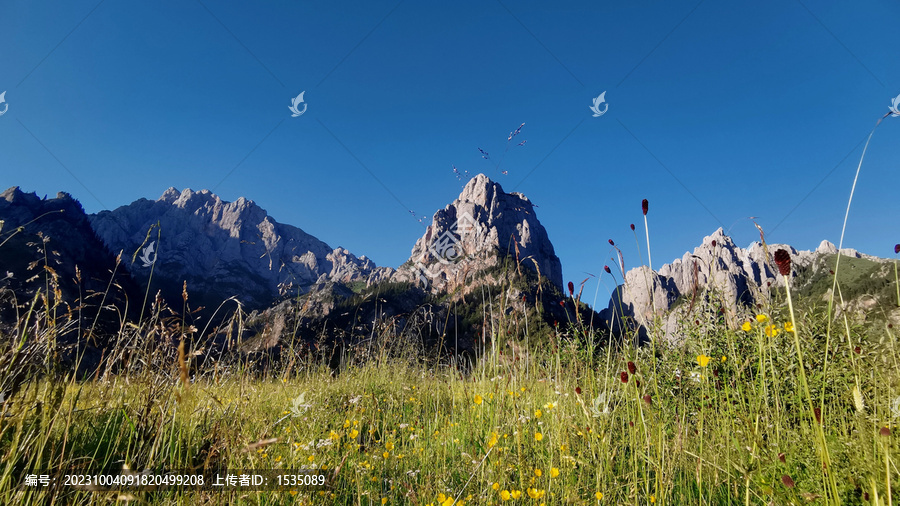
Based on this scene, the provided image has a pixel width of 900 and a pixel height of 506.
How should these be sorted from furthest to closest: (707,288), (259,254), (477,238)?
(259,254) < (477,238) < (707,288)

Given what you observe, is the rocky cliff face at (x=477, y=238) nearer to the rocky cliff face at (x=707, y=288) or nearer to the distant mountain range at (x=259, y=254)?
the distant mountain range at (x=259, y=254)

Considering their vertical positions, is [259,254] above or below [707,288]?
above

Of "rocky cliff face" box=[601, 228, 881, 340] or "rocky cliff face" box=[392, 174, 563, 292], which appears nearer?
"rocky cliff face" box=[601, 228, 881, 340]

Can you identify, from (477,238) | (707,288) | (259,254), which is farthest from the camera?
(259,254)

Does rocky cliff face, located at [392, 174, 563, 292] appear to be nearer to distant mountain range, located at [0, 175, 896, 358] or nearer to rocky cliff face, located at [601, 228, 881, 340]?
distant mountain range, located at [0, 175, 896, 358]

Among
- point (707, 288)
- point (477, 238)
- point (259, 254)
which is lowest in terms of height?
point (707, 288)

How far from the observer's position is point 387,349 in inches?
252

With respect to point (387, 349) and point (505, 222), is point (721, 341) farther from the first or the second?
point (505, 222)

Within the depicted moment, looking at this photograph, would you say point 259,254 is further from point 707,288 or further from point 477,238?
point 707,288

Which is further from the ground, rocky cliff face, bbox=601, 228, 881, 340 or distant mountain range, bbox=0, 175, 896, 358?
distant mountain range, bbox=0, 175, 896, 358

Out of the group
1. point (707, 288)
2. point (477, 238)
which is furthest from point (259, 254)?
point (707, 288)

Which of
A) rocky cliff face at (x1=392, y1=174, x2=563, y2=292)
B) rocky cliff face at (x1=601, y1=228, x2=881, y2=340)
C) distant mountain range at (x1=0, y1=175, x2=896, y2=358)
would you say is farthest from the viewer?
rocky cliff face at (x1=392, y1=174, x2=563, y2=292)

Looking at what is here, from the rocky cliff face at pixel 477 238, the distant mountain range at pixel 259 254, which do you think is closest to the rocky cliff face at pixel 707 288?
the distant mountain range at pixel 259 254

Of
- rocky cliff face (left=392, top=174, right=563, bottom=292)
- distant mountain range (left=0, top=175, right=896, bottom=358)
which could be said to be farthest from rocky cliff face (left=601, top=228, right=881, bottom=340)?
rocky cliff face (left=392, top=174, right=563, bottom=292)
